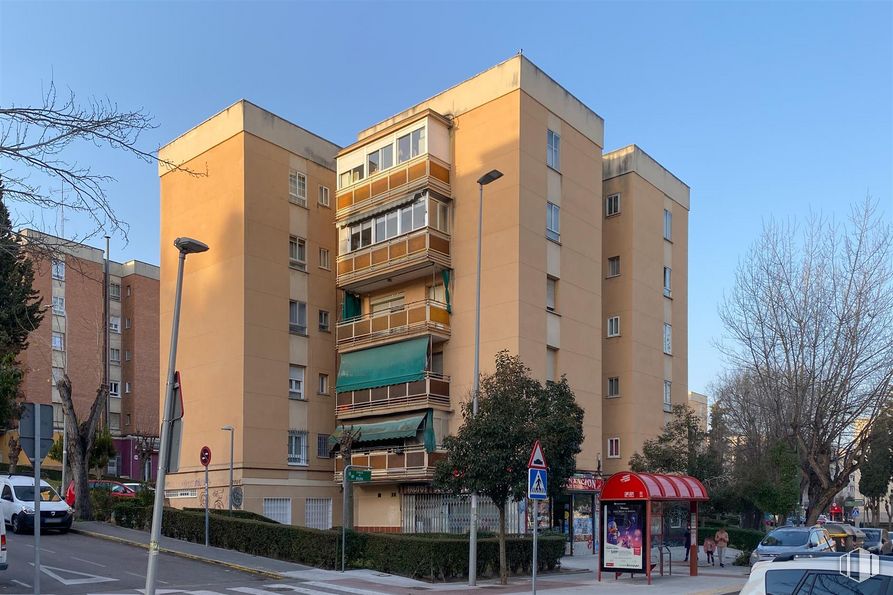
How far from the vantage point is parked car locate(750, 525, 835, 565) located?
26.4 meters

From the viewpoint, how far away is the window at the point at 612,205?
39.7 meters

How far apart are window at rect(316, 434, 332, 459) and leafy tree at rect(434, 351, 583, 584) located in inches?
581

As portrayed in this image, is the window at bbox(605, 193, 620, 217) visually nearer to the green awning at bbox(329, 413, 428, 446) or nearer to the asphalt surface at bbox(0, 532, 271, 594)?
the green awning at bbox(329, 413, 428, 446)

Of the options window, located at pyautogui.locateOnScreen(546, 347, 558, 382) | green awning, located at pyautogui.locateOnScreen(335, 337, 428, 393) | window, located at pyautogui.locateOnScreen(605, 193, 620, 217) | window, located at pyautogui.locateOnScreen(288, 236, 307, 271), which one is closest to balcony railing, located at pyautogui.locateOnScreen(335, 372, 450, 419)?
green awning, located at pyautogui.locateOnScreen(335, 337, 428, 393)

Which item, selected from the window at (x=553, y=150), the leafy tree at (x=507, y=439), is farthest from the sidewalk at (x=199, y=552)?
the window at (x=553, y=150)

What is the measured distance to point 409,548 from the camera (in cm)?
2262

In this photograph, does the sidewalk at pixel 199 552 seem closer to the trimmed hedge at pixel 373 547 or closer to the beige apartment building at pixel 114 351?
the trimmed hedge at pixel 373 547

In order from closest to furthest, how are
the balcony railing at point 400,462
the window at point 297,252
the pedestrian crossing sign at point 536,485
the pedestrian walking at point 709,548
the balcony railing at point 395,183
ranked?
the pedestrian crossing sign at point 536,485 < the pedestrian walking at point 709,548 < the balcony railing at point 400,462 < the balcony railing at point 395,183 < the window at point 297,252

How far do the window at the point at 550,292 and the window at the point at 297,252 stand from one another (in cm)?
1096

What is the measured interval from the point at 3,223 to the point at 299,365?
82.4 feet

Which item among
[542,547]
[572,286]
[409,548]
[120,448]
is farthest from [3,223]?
[120,448]

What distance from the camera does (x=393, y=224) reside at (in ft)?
117

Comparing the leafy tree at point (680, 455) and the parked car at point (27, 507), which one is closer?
the parked car at point (27, 507)

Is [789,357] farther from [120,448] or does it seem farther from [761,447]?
[120,448]
